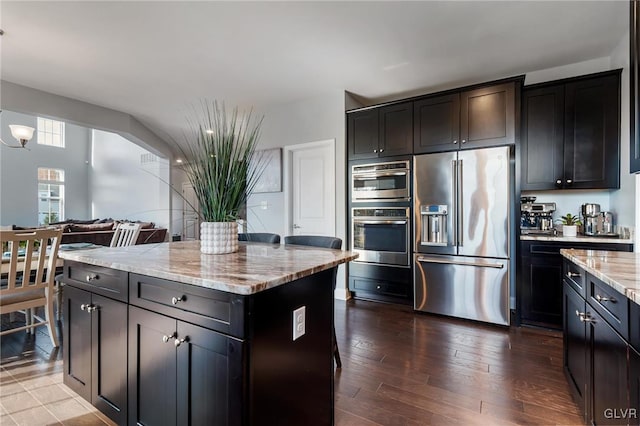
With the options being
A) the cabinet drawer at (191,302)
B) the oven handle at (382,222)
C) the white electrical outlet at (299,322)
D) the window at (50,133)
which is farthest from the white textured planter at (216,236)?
the window at (50,133)

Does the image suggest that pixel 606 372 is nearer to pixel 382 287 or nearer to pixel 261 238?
pixel 261 238

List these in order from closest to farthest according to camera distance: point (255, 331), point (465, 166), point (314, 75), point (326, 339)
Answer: point (255, 331), point (326, 339), point (465, 166), point (314, 75)

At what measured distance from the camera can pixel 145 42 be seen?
2963mm

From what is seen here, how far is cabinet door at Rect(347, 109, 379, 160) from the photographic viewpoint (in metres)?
3.77

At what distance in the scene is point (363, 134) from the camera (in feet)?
12.6

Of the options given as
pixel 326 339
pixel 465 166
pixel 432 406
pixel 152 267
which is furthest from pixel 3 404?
pixel 465 166

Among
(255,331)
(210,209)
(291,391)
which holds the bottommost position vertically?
(291,391)

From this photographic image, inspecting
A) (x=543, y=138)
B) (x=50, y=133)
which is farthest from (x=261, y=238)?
(x=50, y=133)

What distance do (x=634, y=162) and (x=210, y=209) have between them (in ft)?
7.41

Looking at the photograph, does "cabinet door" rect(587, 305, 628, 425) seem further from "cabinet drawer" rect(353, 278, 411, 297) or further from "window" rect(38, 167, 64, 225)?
"window" rect(38, 167, 64, 225)

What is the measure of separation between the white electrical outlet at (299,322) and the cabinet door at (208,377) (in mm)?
283

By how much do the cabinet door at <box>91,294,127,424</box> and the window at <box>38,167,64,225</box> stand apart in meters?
9.99

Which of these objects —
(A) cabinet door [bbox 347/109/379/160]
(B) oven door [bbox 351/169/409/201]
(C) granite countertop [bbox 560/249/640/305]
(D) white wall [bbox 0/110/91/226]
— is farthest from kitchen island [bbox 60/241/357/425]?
(D) white wall [bbox 0/110/91/226]

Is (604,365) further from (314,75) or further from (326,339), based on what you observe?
(314,75)
